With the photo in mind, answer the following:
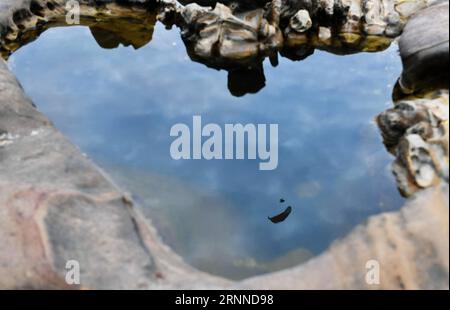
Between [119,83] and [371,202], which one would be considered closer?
[371,202]

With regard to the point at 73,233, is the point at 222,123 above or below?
below

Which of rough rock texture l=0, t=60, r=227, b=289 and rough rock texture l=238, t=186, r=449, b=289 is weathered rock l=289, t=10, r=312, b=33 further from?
rough rock texture l=238, t=186, r=449, b=289

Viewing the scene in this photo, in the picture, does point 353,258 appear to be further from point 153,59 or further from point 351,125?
point 153,59

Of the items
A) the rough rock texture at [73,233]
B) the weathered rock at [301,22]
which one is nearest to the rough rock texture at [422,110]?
the weathered rock at [301,22]

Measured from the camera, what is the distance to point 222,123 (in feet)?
17.3

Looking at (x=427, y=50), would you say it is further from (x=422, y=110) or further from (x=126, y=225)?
(x=126, y=225)

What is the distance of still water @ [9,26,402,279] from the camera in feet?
13.9

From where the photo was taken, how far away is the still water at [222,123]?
13.9ft

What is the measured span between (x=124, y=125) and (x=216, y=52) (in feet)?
4.63

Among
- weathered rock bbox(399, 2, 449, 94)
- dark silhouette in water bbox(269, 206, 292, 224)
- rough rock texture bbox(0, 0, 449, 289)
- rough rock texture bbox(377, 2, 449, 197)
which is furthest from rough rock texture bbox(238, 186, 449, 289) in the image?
weathered rock bbox(399, 2, 449, 94)

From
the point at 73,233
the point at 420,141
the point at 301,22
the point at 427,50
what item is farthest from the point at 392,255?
the point at 301,22

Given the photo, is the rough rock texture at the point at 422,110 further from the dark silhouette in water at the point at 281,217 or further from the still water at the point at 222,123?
the dark silhouette in water at the point at 281,217

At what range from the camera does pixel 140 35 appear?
22.3 ft
